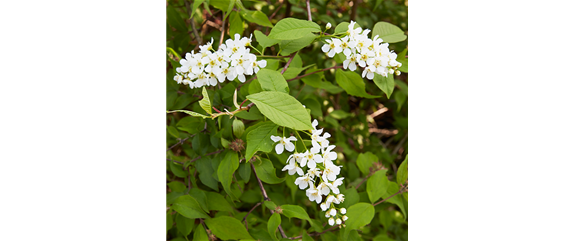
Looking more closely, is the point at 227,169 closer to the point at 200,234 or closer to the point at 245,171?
the point at 245,171

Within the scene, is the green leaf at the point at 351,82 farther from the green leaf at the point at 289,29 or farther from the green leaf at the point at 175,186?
the green leaf at the point at 175,186

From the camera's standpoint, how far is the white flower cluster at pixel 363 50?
2.85 feet

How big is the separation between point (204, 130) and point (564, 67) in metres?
0.85

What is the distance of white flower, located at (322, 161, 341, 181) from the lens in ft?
2.68

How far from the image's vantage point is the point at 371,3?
2.11m

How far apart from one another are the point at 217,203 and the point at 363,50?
1.84 feet

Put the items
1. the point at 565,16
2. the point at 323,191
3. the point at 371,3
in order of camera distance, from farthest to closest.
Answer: the point at 371,3, the point at 323,191, the point at 565,16

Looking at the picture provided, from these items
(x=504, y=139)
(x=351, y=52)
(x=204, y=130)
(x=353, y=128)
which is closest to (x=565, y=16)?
(x=504, y=139)

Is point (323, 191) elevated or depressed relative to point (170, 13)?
depressed

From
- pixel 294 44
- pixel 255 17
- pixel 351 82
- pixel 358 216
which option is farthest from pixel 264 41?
pixel 358 216

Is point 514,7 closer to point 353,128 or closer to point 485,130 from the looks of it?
point 485,130

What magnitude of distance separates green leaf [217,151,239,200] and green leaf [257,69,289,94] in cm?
20

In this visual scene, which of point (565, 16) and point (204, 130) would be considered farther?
point (204, 130)

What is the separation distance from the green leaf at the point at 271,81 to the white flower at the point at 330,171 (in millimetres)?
191
